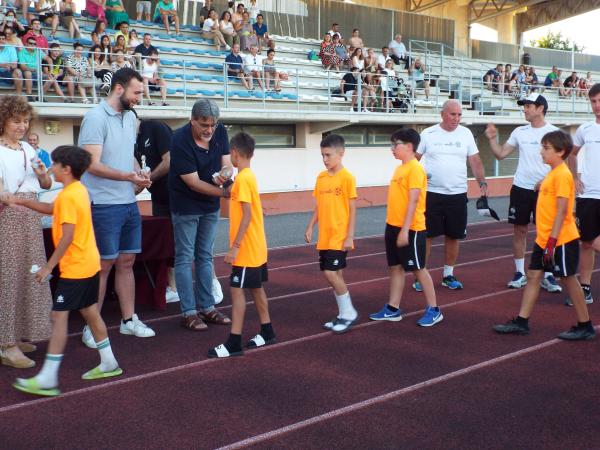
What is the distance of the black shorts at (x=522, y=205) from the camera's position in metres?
7.41

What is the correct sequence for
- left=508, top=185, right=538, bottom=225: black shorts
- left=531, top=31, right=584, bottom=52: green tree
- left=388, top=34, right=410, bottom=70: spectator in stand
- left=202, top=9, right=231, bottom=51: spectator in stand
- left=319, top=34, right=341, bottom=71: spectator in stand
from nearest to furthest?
1. left=508, top=185, right=538, bottom=225: black shorts
2. left=202, top=9, right=231, bottom=51: spectator in stand
3. left=319, top=34, right=341, bottom=71: spectator in stand
4. left=388, top=34, right=410, bottom=70: spectator in stand
5. left=531, top=31, right=584, bottom=52: green tree

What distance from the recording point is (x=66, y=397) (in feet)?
14.2

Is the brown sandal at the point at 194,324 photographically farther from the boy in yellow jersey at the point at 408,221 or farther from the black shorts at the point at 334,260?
the boy in yellow jersey at the point at 408,221

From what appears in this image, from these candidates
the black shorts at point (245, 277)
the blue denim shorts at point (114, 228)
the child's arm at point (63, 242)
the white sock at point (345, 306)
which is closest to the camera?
the child's arm at point (63, 242)

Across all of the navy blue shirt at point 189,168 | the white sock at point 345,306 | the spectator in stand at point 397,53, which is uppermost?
the spectator in stand at point 397,53

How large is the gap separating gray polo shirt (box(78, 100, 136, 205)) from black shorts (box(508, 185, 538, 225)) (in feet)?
13.7

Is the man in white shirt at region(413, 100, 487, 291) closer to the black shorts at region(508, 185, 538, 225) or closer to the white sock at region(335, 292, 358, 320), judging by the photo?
the black shorts at region(508, 185, 538, 225)

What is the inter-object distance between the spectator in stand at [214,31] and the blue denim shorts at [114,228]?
15.0m

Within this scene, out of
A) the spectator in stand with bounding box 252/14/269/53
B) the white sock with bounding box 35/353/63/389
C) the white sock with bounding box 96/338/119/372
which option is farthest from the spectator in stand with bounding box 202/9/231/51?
the white sock with bounding box 35/353/63/389

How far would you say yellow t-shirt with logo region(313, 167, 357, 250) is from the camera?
5.73 meters

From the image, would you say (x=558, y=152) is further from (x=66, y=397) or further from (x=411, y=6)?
(x=411, y=6)

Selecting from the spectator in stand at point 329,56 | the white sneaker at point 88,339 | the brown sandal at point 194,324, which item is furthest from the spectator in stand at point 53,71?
the spectator in stand at point 329,56

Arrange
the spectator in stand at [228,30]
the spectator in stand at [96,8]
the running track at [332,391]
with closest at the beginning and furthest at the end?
1. the running track at [332,391]
2. the spectator in stand at [96,8]
3. the spectator in stand at [228,30]

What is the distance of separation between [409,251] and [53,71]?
10.4 metres
